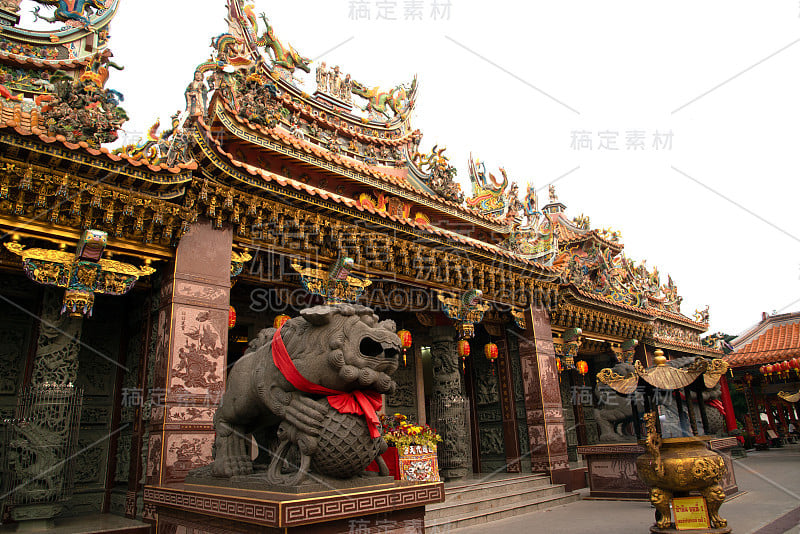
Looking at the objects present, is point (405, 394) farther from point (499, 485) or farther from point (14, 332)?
point (14, 332)

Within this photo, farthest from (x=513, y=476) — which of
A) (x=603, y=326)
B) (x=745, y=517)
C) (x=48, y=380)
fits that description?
(x=48, y=380)

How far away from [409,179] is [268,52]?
3.87m

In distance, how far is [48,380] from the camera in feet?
18.9

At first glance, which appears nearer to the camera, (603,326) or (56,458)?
(56,458)

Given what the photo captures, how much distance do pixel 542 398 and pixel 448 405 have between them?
216 cm

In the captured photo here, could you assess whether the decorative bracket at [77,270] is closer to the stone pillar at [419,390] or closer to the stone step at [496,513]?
the stone step at [496,513]

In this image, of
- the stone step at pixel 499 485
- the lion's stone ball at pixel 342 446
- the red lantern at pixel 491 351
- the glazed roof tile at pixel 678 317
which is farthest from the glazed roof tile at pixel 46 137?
the glazed roof tile at pixel 678 317

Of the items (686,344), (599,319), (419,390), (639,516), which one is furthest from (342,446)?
(686,344)

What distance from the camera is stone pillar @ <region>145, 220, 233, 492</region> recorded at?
5.59 m

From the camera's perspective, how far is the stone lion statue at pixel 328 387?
3059 millimetres

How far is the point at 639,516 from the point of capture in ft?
24.7

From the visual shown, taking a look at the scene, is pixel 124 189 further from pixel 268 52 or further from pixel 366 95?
pixel 366 95

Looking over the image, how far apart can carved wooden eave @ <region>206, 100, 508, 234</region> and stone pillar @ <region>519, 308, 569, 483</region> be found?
266 centimetres

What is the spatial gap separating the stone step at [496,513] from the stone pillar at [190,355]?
3386 millimetres
